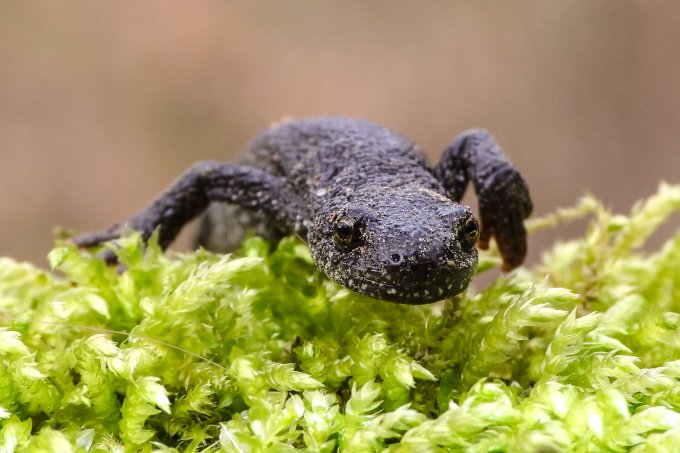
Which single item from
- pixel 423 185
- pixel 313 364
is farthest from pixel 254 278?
pixel 423 185

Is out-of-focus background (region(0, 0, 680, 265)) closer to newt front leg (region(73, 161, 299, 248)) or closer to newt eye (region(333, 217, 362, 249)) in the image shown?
newt front leg (region(73, 161, 299, 248))

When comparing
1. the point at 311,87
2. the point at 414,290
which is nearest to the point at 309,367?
the point at 414,290

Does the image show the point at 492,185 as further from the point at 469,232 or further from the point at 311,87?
the point at 311,87

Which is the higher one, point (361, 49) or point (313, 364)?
point (361, 49)

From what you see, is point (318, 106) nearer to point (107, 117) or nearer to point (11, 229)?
point (107, 117)

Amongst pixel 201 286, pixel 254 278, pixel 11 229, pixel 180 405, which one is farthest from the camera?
pixel 11 229

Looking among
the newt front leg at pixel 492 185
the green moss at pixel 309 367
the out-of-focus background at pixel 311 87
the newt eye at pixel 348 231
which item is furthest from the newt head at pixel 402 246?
the out-of-focus background at pixel 311 87

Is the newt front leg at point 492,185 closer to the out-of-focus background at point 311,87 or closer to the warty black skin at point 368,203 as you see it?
the warty black skin at point 368,203

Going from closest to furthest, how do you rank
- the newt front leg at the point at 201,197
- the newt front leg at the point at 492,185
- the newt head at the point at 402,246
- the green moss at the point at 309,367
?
the green moss at the point at 309,367 → the newt head at the point at 402,246 → the newt front leg at the point at 492,185 → the newt front leg at the point at 201,197
